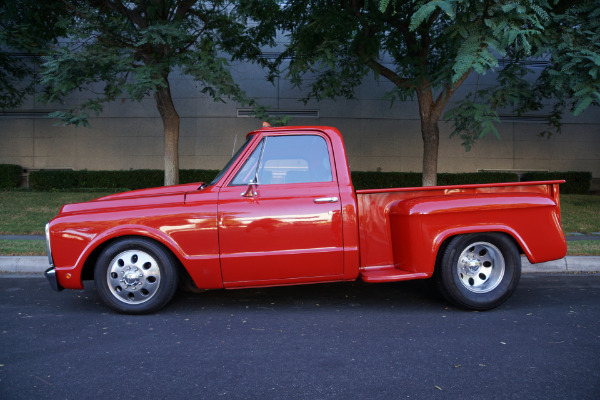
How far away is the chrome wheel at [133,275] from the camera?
4652mm

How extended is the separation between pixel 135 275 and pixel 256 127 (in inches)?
566

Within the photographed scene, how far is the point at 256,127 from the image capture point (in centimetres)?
1858

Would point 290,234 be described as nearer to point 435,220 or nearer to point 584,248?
point 435,220

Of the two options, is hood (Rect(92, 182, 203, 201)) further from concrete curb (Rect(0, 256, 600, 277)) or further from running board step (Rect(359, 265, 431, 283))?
concrete curb (Rect(0, 256, 600, 277))

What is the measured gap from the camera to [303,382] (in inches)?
125

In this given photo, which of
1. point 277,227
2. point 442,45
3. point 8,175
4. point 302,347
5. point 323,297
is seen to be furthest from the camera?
point 8,175

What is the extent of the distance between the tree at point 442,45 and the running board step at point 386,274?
333 cm

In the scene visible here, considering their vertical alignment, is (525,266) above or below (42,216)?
below

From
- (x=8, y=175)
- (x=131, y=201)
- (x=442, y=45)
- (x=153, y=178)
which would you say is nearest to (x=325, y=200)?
(x=131, y=201)

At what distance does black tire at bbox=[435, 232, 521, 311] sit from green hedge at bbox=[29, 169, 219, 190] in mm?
13078

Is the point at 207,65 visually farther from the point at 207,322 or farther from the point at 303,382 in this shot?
the point at 303,382

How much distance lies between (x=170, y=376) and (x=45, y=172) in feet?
53.1

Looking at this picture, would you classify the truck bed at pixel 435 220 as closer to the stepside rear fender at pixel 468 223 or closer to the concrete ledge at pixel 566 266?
the stepside rear fender at pixel 468 223

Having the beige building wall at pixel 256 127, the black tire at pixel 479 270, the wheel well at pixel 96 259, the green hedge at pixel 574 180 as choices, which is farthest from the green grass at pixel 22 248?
the green hedge at pixel 574 180
